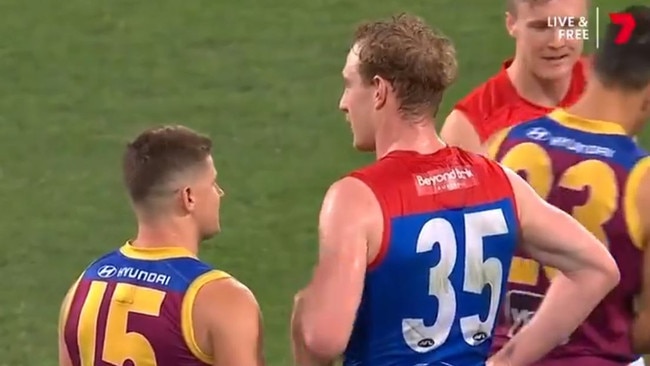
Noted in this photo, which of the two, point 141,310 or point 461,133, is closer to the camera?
point 141,310

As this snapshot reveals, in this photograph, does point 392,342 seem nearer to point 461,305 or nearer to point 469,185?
point 461,305

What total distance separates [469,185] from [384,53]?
1.20 ft

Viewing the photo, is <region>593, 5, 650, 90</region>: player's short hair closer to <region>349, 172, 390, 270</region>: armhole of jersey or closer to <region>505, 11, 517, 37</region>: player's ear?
<region>349, 172, 390, 270</region>: armhole of jersey

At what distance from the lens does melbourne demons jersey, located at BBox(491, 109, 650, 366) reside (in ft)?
12.2

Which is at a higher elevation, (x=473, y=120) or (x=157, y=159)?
(x=157, y=159)

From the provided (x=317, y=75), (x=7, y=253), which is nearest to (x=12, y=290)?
(x=7, y=253)

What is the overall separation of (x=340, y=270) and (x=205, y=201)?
0.56 meters

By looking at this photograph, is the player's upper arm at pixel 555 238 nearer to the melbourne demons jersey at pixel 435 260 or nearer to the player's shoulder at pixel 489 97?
the melbourne demons jersey at pixel 435 260

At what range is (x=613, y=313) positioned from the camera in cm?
386

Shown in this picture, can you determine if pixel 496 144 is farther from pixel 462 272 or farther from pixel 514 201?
pixel 462 272

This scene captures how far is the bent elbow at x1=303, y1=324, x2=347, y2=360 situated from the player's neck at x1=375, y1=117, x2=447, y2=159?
0.42m

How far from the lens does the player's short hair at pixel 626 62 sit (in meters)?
3.77

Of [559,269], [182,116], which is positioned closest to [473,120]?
[559,269]

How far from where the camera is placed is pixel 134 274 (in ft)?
11.5
